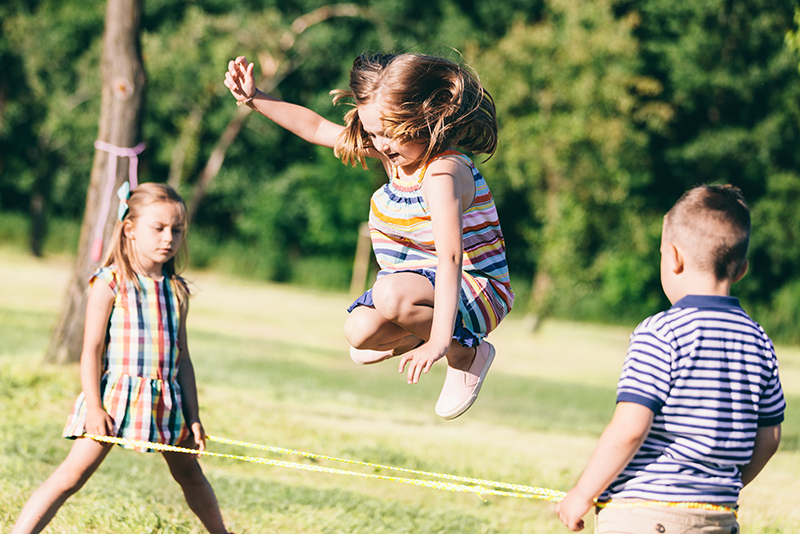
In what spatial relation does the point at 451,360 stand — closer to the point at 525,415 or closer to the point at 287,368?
the point at 525,415

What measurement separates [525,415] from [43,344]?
573cm

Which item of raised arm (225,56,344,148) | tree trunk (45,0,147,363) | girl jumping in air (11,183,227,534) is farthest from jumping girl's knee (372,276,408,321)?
tree trunk (45,0,147,363)

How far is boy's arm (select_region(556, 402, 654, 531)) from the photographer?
2098mm

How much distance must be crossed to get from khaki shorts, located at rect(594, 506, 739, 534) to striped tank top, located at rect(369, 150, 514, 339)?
3.67 ft

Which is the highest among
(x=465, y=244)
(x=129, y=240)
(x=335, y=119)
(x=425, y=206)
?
(x=335, y=119)

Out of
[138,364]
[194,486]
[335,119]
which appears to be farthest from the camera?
[335,119]

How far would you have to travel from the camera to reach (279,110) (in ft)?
11.2

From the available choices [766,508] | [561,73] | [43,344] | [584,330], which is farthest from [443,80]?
[584,330]

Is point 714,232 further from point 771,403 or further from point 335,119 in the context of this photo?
point 335,119

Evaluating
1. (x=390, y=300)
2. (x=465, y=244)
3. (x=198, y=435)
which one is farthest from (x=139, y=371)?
(x=465, y=244)


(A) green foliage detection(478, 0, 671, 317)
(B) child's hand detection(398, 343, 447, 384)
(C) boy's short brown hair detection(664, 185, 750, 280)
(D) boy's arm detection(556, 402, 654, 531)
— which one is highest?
(A) green foliage detection(478, 0, 671, 317)

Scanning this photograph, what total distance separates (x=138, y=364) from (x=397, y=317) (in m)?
1.04

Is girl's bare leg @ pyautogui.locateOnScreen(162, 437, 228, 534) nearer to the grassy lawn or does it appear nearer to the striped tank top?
the grassy lawn

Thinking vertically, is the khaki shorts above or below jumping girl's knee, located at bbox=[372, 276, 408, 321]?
below
